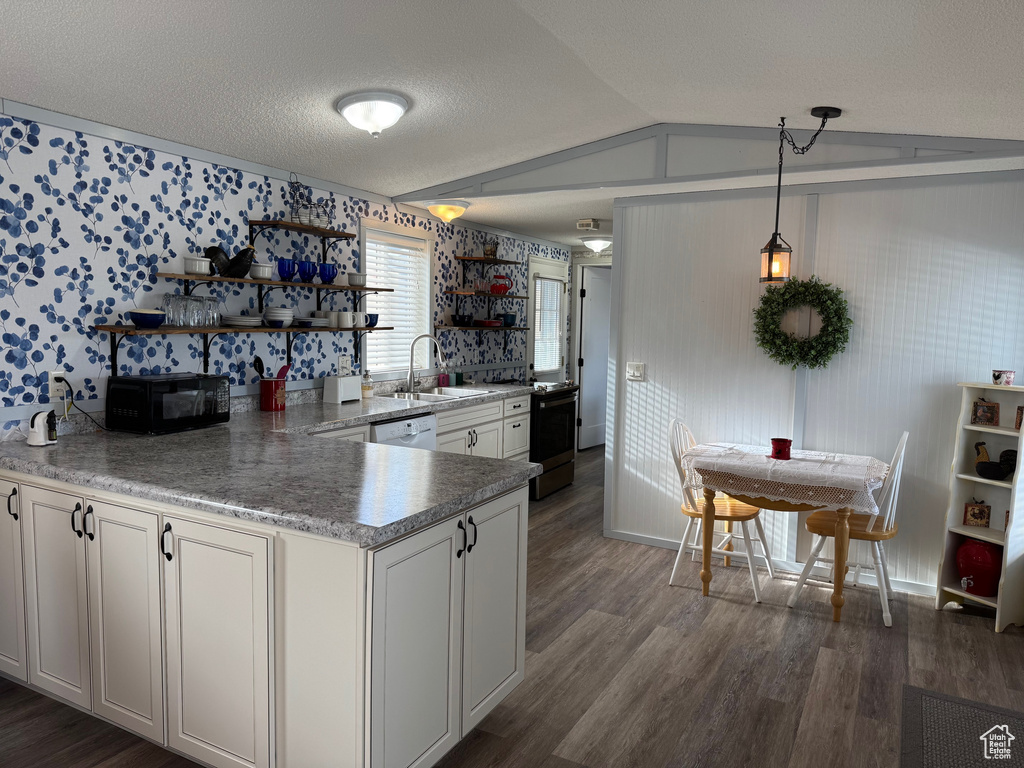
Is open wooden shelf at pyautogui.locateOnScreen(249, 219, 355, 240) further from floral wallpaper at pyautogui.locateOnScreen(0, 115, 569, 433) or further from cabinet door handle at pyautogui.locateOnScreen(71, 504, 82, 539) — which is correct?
cabinet door handle at pyautogui.locateOnScreen(71, 504, 82, 539)

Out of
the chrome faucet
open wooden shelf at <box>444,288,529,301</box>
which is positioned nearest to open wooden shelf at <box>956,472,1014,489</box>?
the chrome faucet

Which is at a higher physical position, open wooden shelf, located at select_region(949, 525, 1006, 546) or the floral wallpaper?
the floral wallpaper

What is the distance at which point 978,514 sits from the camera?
3.56m

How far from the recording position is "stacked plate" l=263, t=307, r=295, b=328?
151 inches

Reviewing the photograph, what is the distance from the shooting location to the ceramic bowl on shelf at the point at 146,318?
3088 mm

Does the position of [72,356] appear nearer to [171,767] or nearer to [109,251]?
[109,251]

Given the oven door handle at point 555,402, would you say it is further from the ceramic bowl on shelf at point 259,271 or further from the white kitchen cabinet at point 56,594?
the white kitchen cabinet at point 56,594

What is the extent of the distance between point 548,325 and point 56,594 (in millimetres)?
5503

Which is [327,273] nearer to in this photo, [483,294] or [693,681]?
[483,294]

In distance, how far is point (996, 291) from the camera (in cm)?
354

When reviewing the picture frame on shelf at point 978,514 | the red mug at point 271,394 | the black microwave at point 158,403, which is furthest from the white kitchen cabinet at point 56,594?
the picture frame on shelf at point 978,514

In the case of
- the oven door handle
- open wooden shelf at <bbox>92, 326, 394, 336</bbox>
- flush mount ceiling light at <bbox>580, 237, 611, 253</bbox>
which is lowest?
the oven door handle

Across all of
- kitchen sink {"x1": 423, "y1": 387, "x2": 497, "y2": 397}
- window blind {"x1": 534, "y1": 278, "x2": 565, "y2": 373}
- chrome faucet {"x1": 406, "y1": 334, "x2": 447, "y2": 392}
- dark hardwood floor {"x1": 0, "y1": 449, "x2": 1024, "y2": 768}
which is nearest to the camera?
dark hardwood floor {"x1": 0, "y1": 449, "x2": 1024, "y2": 768}

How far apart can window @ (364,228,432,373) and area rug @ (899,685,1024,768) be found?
12.0 feet
